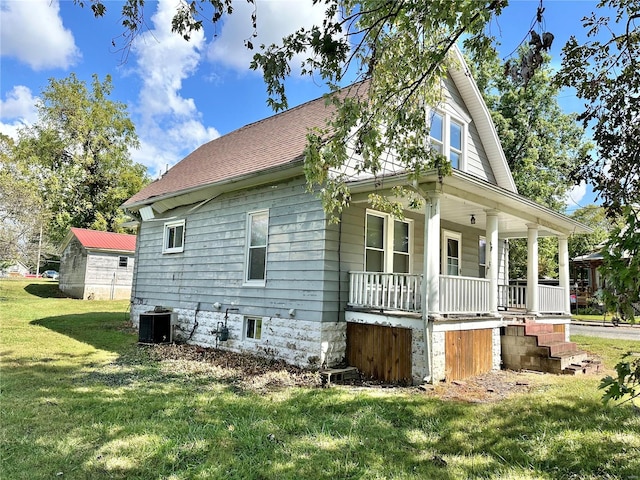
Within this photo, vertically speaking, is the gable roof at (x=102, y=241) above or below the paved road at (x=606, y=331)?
above

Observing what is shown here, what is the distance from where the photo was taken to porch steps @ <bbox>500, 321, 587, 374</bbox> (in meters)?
8.15

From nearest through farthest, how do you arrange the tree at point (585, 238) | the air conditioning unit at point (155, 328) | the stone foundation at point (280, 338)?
the stone foundation at point (280, 338), the air conditioning unit at point (155, 328), the tree at point (585, 238)

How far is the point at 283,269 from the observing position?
862 centimetres

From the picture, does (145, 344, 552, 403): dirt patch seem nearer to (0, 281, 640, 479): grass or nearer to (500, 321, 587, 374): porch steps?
(0, 281, 640, 479): grass

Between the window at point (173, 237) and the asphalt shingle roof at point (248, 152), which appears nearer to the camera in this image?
the asphalt shingle roof at point (248, 152)

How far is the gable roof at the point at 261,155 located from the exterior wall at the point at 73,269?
12.7m

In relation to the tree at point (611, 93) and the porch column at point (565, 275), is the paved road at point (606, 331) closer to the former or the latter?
the porch column at point (565, 275)

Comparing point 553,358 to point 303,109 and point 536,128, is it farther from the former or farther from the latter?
point 536,128

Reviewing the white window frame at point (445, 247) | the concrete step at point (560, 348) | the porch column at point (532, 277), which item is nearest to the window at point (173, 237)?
the white window frame at point (445, 247)

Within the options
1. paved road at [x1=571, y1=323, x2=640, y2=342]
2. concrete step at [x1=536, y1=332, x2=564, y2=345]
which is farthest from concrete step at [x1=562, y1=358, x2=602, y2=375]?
paved road at [x1=571, y1=323, x2=640, y2=342]

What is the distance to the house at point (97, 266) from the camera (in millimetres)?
23594

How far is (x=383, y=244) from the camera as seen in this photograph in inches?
357

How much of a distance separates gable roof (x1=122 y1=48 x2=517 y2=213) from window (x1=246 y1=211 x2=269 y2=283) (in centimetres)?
81

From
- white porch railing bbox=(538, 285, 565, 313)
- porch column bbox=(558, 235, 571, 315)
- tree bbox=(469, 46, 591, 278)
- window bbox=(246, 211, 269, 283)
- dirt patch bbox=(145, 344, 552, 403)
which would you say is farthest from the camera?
tree bbox=(469, 46, 591, 278)
